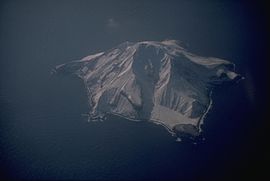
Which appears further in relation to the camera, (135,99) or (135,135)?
(135,99)

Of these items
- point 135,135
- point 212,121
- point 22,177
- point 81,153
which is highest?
point 212,121

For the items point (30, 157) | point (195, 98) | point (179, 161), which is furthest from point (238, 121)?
point (30, 157)

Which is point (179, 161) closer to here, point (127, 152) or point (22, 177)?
point (127, 152)

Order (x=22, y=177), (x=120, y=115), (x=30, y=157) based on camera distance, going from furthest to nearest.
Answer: (x=120, y=115)
(x=30, y=157)
(x=22, y=177)

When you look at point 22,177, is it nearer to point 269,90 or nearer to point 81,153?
point 81,153

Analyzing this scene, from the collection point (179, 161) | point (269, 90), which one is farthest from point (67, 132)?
point (269, 90)

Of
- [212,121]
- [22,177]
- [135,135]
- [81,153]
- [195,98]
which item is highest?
[195,98]

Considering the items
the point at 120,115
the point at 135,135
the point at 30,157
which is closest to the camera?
the point at 30,157

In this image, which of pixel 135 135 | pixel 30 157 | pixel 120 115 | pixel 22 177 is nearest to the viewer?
pixel 22 177

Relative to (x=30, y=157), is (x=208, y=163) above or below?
above

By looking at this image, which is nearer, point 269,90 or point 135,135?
point 135,135
